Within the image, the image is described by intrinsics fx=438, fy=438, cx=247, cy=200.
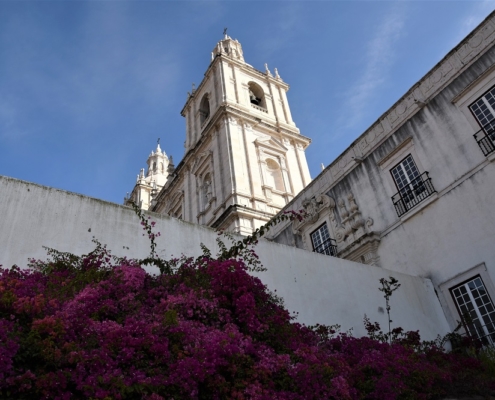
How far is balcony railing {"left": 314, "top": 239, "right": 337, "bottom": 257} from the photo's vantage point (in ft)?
45.8

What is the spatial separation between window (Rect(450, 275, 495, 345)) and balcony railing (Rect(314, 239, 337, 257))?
3.89 meters

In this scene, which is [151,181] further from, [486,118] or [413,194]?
[486,118]

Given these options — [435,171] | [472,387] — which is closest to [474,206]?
[435,171]

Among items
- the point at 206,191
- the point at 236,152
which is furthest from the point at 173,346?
the point at 206,191

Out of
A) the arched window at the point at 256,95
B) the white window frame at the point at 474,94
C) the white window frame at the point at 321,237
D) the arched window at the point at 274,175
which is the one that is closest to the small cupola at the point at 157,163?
the arched window at the point at 256,95

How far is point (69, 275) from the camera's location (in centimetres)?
696

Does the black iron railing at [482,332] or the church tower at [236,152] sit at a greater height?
the church tower at [236,152]

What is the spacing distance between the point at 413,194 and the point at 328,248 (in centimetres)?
329

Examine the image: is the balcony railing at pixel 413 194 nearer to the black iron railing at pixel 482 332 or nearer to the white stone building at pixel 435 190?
the white stone building at pixel 435 190

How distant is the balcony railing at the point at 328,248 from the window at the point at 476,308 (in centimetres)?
389

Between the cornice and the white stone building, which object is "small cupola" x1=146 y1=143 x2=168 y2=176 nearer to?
the cornice

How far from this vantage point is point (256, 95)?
96.9ft

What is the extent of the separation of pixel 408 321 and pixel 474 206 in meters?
3.24

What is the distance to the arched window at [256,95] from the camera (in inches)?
1129
